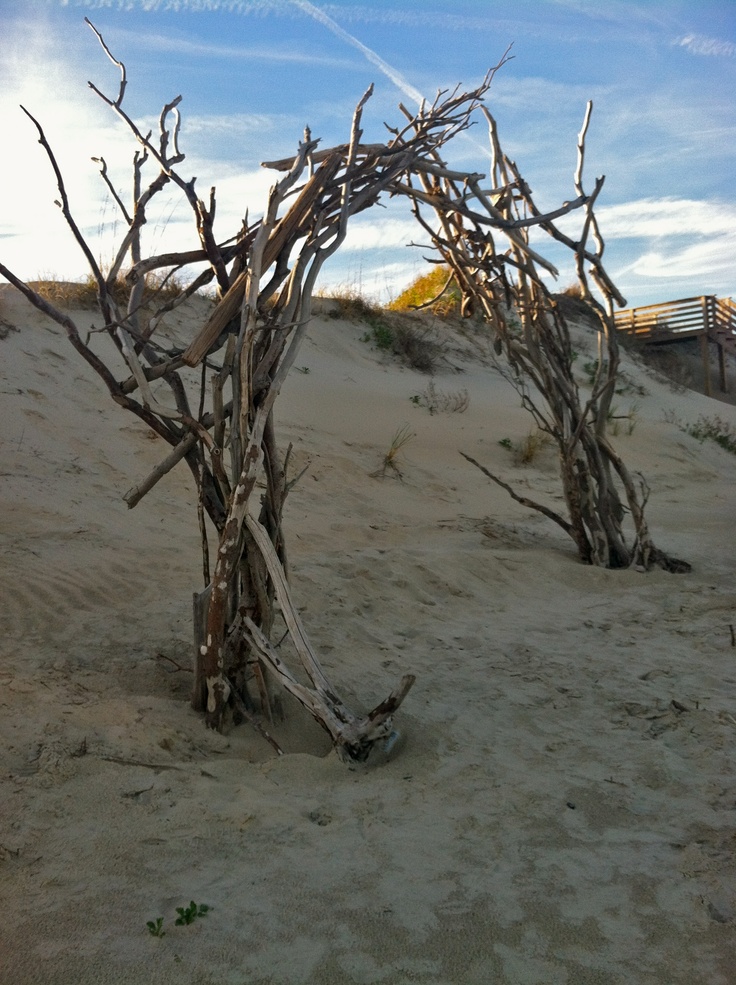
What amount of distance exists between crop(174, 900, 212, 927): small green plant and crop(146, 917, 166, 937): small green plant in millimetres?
35

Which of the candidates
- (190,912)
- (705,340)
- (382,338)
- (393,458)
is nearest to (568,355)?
(393,458)

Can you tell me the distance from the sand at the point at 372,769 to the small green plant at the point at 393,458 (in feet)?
4.73

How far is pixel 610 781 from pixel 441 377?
30.0ft

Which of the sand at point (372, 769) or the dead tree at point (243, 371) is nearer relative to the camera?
the sand at point (372, 769)

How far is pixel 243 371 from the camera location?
245 cm

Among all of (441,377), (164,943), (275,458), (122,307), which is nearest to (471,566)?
(275,458)

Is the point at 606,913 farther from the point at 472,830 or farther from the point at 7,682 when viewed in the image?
the point at 7,682

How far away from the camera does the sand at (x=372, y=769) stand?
1.67 m

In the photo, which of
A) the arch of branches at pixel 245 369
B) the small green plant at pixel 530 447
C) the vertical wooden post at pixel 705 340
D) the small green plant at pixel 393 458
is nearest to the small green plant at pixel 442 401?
the small green plant at pixel 530 447

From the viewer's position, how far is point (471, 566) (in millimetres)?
4762

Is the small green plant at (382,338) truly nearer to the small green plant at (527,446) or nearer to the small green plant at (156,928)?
the small green plant at (527,446)

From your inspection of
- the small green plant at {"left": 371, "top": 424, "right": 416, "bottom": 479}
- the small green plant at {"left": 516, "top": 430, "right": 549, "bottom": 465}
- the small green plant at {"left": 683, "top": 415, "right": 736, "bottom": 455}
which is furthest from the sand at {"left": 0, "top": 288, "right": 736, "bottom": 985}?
the small green plant at {"left": 683, "top": 415, "right": 736, "bottom": 455}

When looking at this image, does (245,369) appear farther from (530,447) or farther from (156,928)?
(530,447)

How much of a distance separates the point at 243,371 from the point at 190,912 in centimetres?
142
